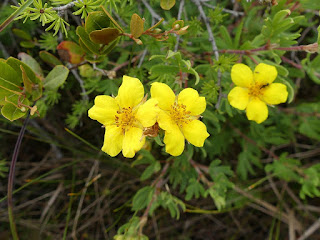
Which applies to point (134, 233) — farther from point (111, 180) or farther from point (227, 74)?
point (227, 74)

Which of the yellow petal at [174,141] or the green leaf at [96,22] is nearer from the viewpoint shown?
the yellow petal at [174,141]

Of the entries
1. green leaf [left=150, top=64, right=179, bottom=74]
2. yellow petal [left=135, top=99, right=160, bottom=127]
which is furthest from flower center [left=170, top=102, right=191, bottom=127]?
green leaf [left=150, top=64, right=179, bottom=74]

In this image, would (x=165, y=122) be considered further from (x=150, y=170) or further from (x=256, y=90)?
(x=150, y=170)

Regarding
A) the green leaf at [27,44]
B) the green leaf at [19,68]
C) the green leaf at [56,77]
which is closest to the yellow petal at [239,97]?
the green leaf at [56,77]

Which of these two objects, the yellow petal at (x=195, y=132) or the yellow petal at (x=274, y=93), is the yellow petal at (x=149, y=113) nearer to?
the yellow petal at (x=195, y=132)

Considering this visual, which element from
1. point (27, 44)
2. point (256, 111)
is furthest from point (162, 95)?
point (27, 44)
